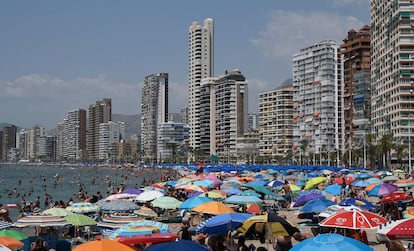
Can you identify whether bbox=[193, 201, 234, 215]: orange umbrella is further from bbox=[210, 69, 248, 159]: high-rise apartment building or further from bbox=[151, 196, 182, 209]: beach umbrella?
bbox=[210, 69, 248, 159]: high-rise apartment building

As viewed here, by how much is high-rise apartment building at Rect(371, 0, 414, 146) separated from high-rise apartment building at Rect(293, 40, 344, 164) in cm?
2980

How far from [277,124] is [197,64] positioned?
4608 cm

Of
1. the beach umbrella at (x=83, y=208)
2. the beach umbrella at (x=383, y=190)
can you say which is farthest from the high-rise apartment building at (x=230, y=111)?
the beach umbrella at (x=83, y=208)

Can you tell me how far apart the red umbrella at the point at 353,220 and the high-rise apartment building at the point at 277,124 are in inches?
5595

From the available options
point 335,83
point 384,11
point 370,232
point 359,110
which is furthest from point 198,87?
point 370,232

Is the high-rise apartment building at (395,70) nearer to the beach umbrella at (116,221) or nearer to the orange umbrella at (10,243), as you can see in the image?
the beach umbrella at (116,221)

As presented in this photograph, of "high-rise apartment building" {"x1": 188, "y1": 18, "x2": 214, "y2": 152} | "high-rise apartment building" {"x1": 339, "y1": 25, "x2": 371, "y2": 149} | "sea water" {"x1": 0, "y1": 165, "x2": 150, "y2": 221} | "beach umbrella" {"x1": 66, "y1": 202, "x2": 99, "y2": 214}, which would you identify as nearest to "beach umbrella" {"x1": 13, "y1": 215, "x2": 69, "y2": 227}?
"beach umbrella" {"x1": 66, "y1": 202, "x2": 99, "y2": 214}

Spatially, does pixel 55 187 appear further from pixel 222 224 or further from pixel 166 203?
pixel 222 224

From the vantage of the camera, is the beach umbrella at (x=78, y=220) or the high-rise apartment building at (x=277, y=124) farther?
the high-rise apartment building at (x=277, y=124)

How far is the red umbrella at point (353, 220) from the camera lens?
13016 mm

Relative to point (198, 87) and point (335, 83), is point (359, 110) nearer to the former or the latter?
point (335, 83)

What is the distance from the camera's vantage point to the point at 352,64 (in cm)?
12569

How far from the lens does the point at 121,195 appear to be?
94.2 ft

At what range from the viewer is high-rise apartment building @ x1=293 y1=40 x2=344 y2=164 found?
135000mm
